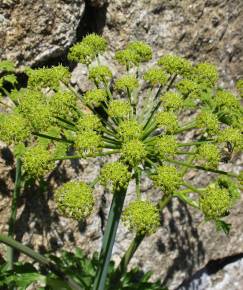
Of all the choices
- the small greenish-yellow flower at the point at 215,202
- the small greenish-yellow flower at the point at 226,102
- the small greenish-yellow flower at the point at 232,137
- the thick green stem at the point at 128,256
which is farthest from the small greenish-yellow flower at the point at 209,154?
the thick green stem at the point at 128,256

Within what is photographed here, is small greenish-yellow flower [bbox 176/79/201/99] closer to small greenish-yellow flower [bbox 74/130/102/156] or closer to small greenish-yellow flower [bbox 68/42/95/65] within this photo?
small greenish-yellow flower [bbox 68/42/95/65]

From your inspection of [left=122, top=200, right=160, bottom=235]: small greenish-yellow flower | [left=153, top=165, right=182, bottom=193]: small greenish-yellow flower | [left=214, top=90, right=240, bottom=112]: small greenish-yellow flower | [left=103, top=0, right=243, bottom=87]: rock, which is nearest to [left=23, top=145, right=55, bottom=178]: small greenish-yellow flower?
[left=122, top=200, right=160, bottom=235]: small greenish-yellow flower

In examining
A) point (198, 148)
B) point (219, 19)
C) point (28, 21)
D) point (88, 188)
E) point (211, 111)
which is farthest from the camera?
point (219, 19)

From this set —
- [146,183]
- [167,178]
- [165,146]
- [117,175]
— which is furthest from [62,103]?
[146,183]

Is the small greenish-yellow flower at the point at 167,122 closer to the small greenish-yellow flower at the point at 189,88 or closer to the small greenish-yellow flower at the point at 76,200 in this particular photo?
the small greenish-yellow flower at the point at 189,88

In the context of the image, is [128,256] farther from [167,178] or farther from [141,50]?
[141,50]

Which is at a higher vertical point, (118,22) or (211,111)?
(118,22)

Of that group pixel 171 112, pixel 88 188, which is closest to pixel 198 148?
pixel 171 112

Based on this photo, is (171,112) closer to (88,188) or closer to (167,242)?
(88,188)
